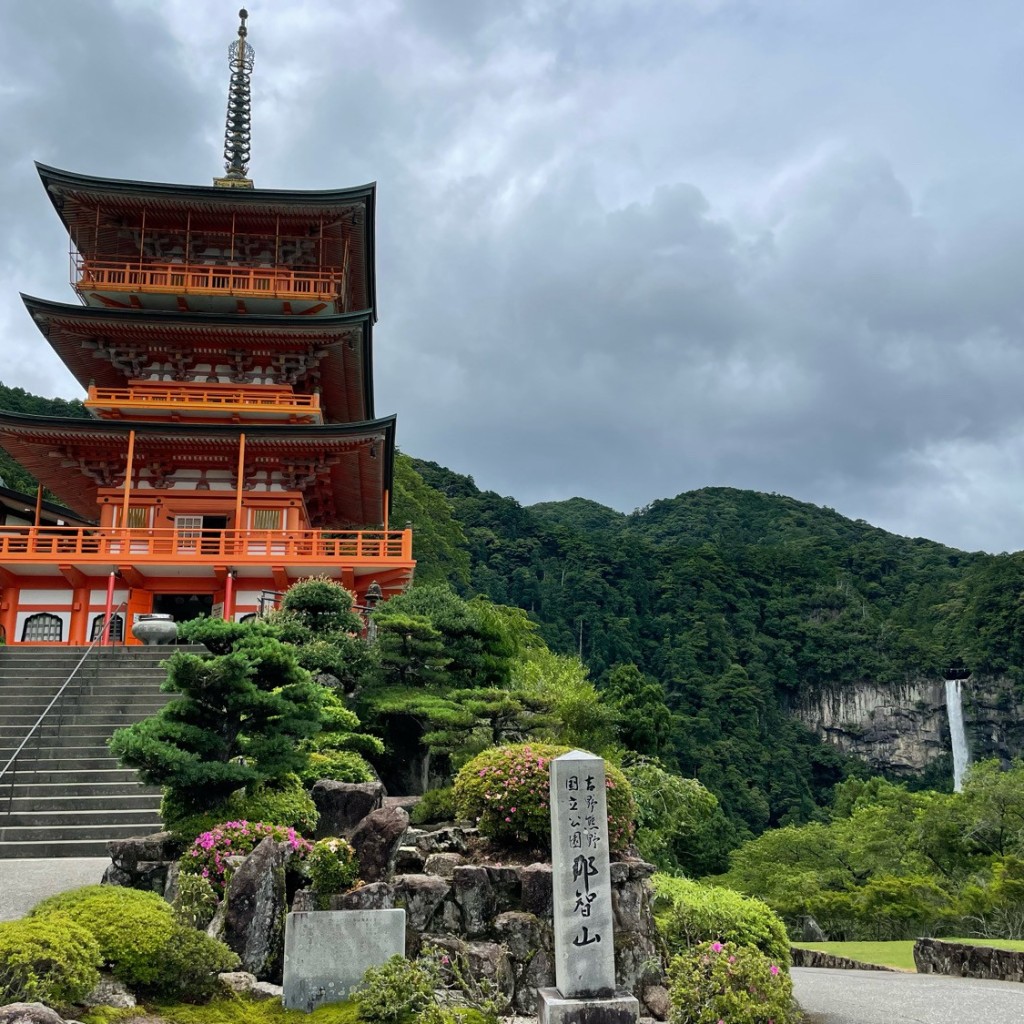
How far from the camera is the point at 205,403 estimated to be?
2538cm

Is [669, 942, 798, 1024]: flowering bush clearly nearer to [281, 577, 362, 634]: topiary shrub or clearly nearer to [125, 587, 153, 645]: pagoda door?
[281, 577, 362, 634]: topiary shrub

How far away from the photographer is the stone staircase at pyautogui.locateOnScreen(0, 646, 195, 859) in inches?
462

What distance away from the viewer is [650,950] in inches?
351

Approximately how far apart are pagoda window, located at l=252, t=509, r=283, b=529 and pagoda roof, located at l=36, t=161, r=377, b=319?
8.55 m

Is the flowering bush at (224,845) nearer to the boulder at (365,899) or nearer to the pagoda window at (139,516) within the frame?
the boulder at (365,899)

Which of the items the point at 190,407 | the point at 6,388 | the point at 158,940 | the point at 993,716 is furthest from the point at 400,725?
the point at 993,716

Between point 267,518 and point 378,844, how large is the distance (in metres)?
17.9

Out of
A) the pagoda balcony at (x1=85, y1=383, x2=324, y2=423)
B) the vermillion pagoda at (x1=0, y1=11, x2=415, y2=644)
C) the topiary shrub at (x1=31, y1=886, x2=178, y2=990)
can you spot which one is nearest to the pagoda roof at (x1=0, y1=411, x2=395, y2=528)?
the vermillion pagoda at (x1=0, y1=11, x2=415, y2=644)

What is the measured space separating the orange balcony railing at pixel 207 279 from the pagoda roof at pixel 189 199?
130 centimetres

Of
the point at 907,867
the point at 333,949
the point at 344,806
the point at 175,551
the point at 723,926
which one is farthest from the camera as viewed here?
the point at 907,867

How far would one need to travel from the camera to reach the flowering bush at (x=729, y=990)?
23.6 feet

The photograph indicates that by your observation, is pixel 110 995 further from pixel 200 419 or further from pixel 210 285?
pixel 210 285

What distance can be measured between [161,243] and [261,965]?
2435 cm

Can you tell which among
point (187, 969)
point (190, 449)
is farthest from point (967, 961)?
point (190, 449)
